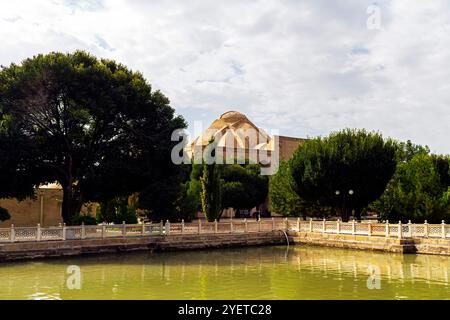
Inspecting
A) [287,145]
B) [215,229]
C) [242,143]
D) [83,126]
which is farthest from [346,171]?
[242,143]

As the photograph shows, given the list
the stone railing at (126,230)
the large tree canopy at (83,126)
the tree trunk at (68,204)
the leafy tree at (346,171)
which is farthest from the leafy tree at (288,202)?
the tree trunk at (68,204)

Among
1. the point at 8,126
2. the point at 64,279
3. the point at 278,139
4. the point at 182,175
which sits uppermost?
the point at 278,139

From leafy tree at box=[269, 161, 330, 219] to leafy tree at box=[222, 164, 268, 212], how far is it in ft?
36.6

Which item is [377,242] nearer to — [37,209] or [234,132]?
[37,209]

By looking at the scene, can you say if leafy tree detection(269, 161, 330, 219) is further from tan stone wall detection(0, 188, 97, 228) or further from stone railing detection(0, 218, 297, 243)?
tan stone wall detection(0, 188, 97, 228)

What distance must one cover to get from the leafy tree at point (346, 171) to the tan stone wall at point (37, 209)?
1854cm

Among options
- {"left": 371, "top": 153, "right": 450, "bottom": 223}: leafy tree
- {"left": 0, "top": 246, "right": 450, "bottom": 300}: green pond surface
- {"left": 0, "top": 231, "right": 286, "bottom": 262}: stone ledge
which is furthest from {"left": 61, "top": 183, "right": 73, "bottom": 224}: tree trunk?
{"left": 371, "top": 153, "right": 450, "bottom": 223}: leafy tree

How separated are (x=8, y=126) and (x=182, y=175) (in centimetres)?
1157

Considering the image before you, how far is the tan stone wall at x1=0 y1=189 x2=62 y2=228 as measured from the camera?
113 ft

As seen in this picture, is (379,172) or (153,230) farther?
(379,172)

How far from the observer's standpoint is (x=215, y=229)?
1190 inches
